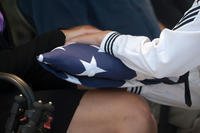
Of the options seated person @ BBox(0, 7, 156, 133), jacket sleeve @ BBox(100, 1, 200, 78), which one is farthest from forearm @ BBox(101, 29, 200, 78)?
seated person @ BBox(0, 7, 156, 133)

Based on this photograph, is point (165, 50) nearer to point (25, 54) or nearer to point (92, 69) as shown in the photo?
point (92, 69)

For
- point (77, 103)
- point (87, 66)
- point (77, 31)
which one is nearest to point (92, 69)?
point (87, 66)

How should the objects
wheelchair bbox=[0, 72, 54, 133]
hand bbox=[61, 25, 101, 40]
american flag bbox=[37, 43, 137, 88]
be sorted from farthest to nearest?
hand bbox=[61, 25, 101, 40] → american flag bbox=[37, 43, 137, 88] → wheelchair bbox=[0, 72, 54, 133]

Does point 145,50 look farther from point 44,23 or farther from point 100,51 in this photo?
point 44,23

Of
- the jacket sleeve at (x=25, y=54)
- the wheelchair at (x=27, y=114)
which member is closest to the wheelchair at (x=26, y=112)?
the wheelchair at (x=27, y=114)

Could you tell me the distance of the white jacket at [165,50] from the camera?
97 centimetres

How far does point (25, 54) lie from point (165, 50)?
0.38 meters

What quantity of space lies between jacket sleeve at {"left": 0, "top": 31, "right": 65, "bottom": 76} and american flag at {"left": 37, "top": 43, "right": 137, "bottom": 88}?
0.08 metres

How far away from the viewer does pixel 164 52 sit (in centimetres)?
99

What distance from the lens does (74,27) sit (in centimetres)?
139

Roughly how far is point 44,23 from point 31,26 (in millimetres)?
50

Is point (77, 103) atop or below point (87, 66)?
below

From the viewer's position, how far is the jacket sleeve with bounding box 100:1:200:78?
0.97 metres

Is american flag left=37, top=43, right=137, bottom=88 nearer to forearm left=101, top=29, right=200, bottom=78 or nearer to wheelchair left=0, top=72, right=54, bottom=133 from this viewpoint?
forearm left=101, top=29, right=200, bottom=78
